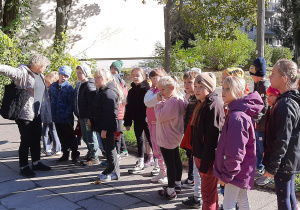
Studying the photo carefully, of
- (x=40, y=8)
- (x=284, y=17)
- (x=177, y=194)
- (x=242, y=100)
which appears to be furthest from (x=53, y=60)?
(x=284, y=17)

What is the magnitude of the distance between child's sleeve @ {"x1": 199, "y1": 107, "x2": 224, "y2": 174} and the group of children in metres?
0.01

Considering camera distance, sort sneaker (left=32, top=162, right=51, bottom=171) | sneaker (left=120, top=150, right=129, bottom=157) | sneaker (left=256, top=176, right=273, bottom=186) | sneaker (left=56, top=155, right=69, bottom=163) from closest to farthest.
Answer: sneaker (left=256, top=176, right=273, bottom=186) → sneaker (left=32, top=162, right=51, bottom=171) → sneaker (left=56, top=155, right=69, bottom=163) → sneaker (left=120, top=150, right=129, bottom=157)

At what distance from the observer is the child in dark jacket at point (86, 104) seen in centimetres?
566

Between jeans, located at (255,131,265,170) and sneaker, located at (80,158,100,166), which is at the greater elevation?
jeans, located at (255,131,265,170)

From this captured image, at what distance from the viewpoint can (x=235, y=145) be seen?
319 centimetres

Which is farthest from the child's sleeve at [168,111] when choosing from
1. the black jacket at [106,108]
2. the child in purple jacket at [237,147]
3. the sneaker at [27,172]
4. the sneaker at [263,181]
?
the sneaker at [27,172]

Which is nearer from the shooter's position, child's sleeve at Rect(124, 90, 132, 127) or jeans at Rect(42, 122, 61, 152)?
child's sleeve at Rect(124, 90, 132, 127)

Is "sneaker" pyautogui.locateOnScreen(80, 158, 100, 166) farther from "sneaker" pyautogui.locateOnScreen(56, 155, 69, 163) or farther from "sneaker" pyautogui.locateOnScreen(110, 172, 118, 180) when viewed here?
"sneaker" pyautogui.locateOnScreen(110, 172, 118, 180)

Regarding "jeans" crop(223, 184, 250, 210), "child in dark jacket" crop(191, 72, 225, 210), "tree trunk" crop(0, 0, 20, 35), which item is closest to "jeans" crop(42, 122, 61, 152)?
"child in dark jacket" crop(191, 72, 225, 210)

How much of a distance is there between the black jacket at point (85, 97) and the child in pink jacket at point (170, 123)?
1.60 m

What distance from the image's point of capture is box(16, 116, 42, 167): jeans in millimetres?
5457

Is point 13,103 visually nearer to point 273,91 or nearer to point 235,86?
point 235,86

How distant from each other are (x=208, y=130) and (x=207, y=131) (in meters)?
0.02

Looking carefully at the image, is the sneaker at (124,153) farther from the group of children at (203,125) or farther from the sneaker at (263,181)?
the sneaker at (263,181)
